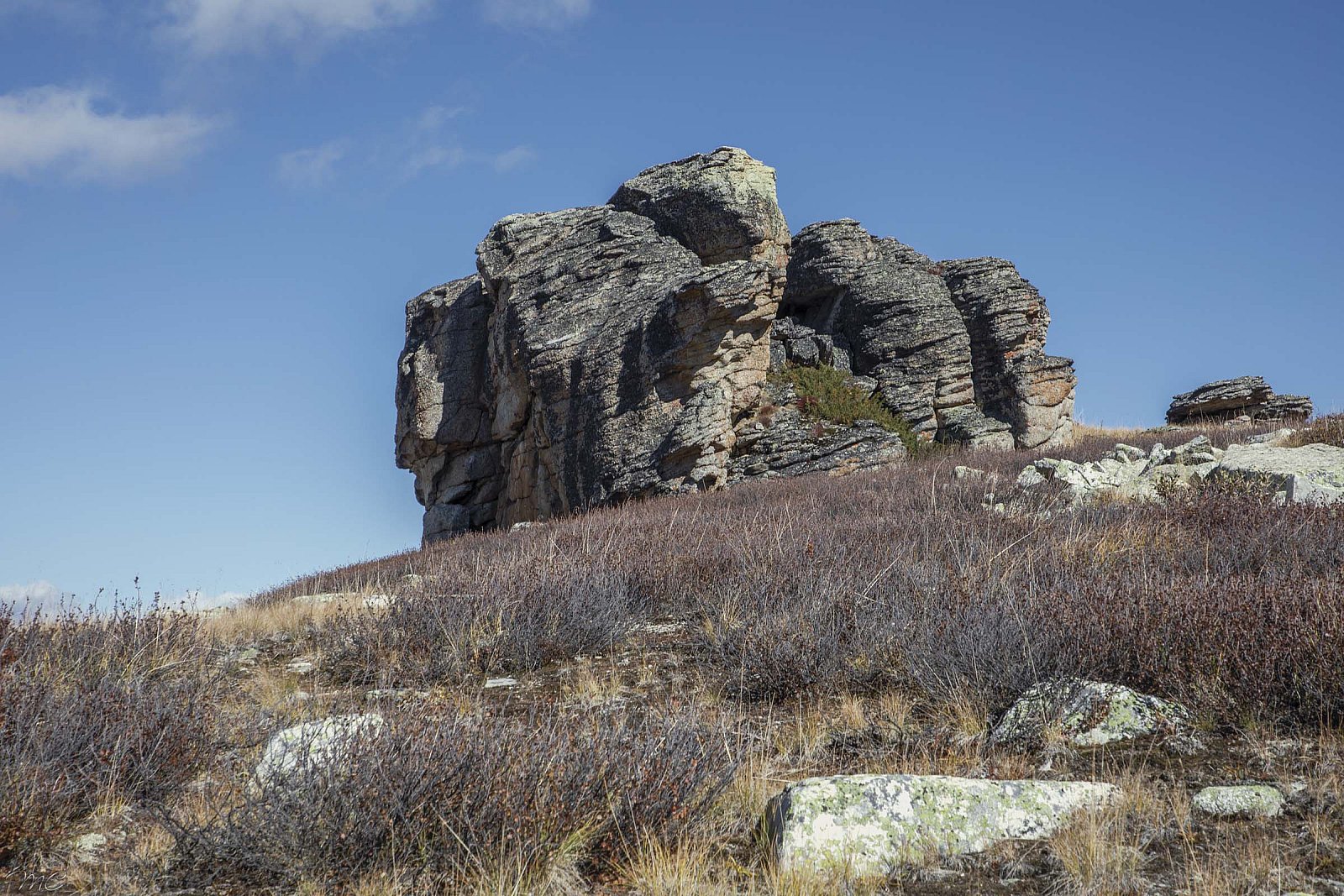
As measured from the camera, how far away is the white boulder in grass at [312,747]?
3.26 m

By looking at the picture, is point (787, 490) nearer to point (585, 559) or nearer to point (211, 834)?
point (585, 559)

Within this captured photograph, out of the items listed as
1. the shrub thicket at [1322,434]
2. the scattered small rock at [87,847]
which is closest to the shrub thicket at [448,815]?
the scattered small rock at [87,847]

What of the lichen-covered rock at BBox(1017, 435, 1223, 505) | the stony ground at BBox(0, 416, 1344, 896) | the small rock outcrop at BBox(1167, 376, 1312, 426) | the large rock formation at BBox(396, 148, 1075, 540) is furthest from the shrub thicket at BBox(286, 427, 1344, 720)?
the small rock outcrop at BBox(1167, 376, 1312, 426)

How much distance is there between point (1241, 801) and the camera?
3.47 m

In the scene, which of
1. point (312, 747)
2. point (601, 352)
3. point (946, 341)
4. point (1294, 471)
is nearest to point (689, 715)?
point (312, 747)

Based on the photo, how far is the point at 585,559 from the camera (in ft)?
27.9

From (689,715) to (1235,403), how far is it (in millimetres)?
31162

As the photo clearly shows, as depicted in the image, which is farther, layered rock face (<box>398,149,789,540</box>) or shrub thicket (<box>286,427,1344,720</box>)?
layered rock face (<box>398,149,789,540</box>)

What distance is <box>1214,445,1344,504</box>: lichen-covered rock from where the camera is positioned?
8.80 metres

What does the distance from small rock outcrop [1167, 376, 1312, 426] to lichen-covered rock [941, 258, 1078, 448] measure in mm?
5900

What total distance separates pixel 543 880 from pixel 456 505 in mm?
25801

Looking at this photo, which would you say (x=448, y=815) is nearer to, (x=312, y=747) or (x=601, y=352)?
(x=312, y=747)

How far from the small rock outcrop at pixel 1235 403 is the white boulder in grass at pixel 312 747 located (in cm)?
2997

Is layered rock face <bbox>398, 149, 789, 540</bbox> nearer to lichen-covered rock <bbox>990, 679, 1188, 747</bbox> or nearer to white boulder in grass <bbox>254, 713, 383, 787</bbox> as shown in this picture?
lichen-covered rock <bbox>990, 679, 1188, 747</bbox>
